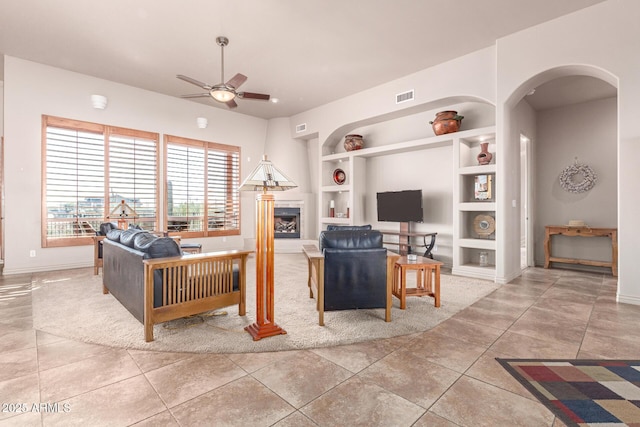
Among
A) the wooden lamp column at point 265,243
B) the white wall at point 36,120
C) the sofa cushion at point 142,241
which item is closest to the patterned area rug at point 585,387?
the wooden lamp column at point 265,243

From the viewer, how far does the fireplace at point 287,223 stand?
789 centimetres

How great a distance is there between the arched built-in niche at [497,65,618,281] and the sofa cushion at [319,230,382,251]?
105 inches

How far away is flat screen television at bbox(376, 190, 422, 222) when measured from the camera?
5832 millimetres

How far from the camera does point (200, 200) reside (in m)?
7.25

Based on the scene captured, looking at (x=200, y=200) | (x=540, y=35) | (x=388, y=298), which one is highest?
(x=540, y=35)

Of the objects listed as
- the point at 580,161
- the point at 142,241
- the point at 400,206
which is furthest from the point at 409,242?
the point at 142,241

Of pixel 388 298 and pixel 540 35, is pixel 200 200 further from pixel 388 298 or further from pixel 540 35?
pixel 540 35

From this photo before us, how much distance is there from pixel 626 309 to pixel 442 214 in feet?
9.59

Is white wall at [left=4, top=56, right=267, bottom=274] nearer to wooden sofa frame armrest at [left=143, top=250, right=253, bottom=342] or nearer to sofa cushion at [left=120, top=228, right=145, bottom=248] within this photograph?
sofa cushion at [left=120, top=228, right=145, bottom=248]

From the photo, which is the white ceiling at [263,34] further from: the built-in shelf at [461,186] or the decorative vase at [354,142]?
the built-in shelf at [461,186]

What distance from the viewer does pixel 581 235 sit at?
18.1 ft

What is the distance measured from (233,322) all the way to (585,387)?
2769mm

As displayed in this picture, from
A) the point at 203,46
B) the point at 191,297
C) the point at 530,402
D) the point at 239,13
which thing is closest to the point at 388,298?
the point at 530,402

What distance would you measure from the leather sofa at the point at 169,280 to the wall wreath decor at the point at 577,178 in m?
6.21
